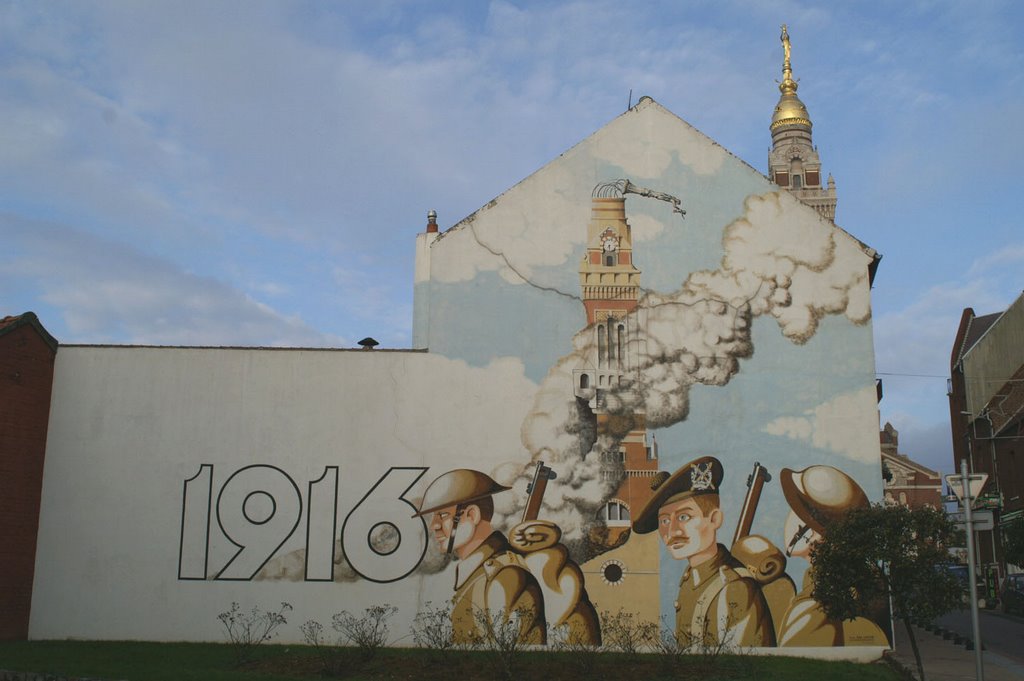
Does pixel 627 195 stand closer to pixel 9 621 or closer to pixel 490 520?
pixel 490 520

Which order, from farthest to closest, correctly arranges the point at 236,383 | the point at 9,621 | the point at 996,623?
the point at 996,623
the point at 236,383
the point at 9,621

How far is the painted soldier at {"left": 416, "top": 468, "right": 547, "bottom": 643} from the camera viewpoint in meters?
21.7

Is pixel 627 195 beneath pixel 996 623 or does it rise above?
above

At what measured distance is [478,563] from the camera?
72.0 feet

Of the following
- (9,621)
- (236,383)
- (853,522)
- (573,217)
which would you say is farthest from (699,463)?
(9,621)

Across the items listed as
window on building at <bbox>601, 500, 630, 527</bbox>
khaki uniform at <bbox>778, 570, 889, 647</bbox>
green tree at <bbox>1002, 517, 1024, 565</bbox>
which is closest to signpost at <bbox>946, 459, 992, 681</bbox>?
khaki uniform at <bbox>778, 570, 889, 647</bbox>

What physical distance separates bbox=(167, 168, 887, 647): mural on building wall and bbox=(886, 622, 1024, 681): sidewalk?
128cm

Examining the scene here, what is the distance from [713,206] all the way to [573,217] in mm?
3579

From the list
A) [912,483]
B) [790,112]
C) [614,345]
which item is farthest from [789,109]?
[614,345]

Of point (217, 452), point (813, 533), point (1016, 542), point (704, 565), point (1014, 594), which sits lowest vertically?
point (1014, 594)

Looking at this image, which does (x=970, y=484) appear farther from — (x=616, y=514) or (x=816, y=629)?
(x=616, y=514)

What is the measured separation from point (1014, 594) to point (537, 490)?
28.7 metres

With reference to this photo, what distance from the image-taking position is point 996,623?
3653 cm

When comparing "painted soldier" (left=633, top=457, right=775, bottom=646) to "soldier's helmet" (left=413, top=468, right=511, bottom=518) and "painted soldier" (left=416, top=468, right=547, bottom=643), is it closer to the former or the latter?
"painted soldier" (left=416, top=468, right=547, bottom=643)
